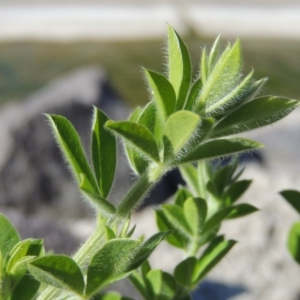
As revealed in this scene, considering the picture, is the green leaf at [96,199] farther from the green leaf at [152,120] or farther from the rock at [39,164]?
the rock at [39,164]

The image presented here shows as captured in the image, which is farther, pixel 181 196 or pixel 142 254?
pixel 181 196

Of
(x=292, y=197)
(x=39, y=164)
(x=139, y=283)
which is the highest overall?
(x=292, y=197)

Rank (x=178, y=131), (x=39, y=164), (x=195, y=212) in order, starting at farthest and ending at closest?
1. (x=39, y=164)
2. (x=195, y=212)
3. (x=178, y=131)

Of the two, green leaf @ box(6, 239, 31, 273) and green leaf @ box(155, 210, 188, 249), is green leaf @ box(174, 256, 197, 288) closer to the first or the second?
green leaf @ box(155, 210, 188, 249)

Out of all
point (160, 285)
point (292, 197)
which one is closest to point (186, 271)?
point (160, 285)

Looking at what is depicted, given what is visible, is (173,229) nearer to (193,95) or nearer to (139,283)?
(139,283)

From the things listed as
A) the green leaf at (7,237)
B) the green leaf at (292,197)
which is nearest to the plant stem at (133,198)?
the green leaf at (7,237)

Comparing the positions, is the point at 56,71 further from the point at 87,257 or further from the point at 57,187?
the point at 87,257
